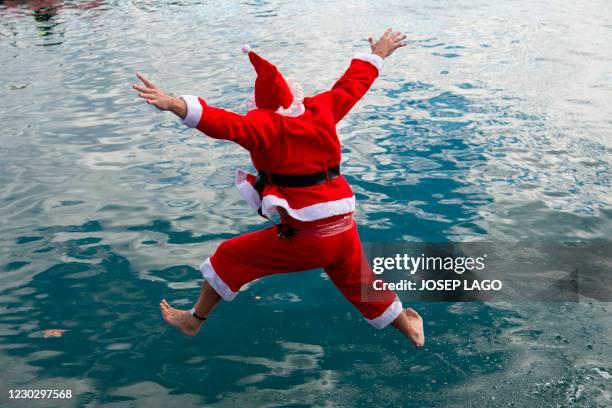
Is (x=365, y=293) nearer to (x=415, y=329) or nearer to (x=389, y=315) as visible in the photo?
(x=389, y=315)

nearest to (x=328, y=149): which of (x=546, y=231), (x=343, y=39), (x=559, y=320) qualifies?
(x=559, y=320)

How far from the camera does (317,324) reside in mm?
4211

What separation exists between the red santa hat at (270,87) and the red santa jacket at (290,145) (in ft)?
0.29

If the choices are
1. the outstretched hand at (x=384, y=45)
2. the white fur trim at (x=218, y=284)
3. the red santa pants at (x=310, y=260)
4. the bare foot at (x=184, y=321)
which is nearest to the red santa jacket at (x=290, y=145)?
the red santa pants at (x=310, y=260)

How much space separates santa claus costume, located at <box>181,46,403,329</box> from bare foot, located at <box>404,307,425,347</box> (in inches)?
5.5

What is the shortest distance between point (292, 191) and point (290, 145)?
249 mm

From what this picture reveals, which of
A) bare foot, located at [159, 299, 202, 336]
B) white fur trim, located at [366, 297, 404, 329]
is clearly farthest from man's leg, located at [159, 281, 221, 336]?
white fur trim, located at [366, 297, 404, 329]

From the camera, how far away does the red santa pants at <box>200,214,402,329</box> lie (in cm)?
371

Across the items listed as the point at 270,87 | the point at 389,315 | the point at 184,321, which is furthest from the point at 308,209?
the point at 184,321

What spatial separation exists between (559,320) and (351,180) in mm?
2593

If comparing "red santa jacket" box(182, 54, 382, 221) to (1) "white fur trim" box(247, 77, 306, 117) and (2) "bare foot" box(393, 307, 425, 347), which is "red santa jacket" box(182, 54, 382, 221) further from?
(2) "bare foot" box(393, 307, 425, 347)

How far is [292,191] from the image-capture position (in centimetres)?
364

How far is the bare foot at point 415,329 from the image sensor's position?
3865mm

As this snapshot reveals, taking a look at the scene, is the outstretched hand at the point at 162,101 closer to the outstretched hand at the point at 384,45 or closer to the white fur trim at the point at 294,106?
the white fur trim at the point at 294,106
